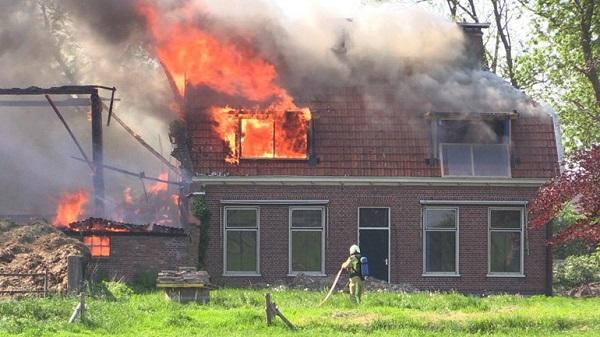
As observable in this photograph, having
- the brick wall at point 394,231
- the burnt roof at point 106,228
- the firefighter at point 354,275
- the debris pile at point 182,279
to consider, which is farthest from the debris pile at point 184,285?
the brick wall at point 394,231

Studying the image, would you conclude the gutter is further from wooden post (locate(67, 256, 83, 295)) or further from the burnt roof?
wooden post (locate(67, 256, 83, 295))

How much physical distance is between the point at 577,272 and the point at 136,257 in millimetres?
15222

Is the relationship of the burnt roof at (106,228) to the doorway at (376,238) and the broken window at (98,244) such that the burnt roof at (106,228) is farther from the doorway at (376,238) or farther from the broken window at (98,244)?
the doorway at (376,238)

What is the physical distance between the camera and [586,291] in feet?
115

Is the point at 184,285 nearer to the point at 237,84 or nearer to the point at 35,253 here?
the point at 35,253

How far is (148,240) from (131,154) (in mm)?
11795

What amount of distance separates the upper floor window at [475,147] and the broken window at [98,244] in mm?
10194

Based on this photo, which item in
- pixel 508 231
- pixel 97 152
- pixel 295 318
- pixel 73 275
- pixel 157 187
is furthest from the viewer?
pixel 157 187

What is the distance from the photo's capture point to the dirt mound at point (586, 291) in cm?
3481

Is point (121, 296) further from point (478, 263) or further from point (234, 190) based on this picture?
point (478, 263)

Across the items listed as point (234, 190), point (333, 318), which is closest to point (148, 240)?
point (234, 190)

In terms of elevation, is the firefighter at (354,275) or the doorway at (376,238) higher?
the doorway at (376,238)

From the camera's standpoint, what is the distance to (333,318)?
23.8m

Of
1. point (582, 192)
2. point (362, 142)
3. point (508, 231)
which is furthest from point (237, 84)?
point (582, 192)
